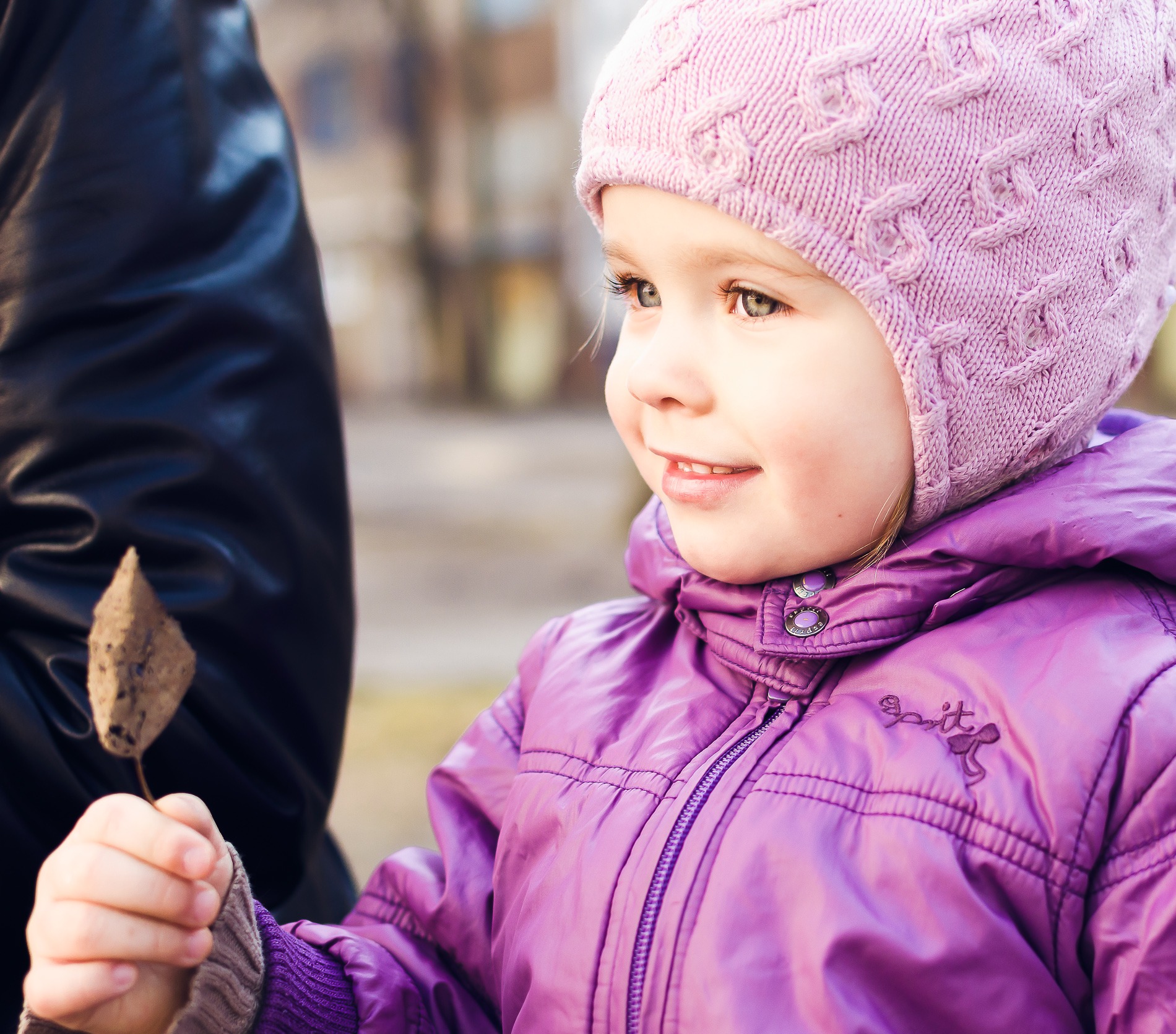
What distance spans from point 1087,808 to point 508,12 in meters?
21.1

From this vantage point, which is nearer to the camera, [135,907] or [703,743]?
[135,907]

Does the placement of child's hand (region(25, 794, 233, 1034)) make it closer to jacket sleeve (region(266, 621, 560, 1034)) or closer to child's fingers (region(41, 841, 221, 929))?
child's fingers (region(41, 841, 221, 929))

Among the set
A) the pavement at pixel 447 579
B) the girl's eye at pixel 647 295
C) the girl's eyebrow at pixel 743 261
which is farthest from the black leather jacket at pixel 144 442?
the pavement at pixel 447 579

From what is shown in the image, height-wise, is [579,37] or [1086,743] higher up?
[579,37]

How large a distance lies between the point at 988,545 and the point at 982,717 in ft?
0.61

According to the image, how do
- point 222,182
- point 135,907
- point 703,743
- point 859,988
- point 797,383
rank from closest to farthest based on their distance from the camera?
point 135,907 < point 859,988 < point 797,383 < point 703,743 < point 222,182

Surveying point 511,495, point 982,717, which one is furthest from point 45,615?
point 511,495

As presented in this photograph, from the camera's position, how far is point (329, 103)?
2422 centimetres

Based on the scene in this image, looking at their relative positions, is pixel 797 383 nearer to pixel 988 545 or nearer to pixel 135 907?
pixel 988 545

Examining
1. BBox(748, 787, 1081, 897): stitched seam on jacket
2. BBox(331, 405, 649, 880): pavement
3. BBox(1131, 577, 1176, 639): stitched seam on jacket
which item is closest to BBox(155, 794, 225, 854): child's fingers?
BBox(748, 787, 1081, 897): stitched seam on jacket

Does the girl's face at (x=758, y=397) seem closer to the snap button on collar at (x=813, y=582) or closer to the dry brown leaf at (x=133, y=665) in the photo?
the snap button on collar at (x=813, y=582)

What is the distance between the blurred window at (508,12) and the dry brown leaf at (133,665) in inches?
809

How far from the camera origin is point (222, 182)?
61.0 inches

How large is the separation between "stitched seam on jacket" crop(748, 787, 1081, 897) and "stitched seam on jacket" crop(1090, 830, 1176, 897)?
0.11ft
